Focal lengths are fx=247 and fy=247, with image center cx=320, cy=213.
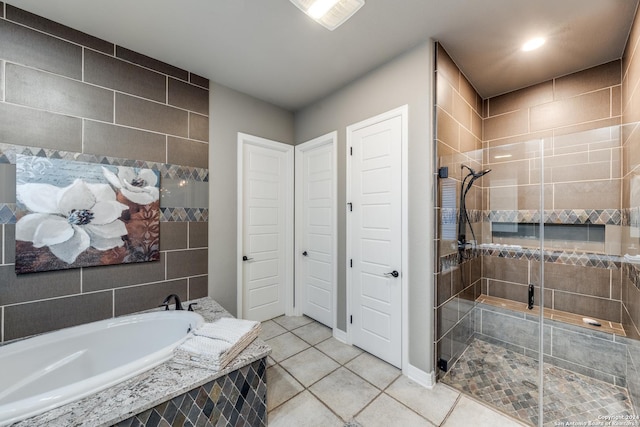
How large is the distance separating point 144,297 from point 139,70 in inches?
77.2

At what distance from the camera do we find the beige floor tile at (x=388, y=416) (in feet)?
5.18

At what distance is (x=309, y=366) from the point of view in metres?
2.17

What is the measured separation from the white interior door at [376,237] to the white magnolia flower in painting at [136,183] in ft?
5.97

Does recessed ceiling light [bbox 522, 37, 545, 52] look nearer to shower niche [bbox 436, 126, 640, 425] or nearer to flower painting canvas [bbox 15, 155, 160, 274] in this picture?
shower niche [bbox 436, 126, 640, 425]

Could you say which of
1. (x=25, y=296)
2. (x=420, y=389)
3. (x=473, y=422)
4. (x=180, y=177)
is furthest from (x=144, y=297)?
(x=473, y=422)

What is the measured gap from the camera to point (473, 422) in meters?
1.58

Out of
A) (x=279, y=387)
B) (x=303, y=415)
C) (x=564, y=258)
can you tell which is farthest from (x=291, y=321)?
(x=564, y=258)

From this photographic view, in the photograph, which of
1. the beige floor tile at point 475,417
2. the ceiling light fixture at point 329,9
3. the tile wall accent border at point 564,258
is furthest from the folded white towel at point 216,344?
the ceiling light fixture at point 329,9

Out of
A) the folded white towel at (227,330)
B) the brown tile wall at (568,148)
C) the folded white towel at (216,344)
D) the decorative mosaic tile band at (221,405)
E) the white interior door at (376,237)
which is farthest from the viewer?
the white interior door at (376,237)

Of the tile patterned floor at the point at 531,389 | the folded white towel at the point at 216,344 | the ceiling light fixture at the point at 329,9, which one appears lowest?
the tile patterned floor at the point at 531,389

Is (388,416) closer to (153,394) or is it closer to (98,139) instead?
(153,394)

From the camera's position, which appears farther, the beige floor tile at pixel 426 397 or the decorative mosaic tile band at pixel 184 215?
the decorative mosaic tile band at pixel 184 215

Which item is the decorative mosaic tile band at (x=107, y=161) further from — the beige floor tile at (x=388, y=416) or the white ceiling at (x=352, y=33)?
the beige floor tile at (x=388, y=416)

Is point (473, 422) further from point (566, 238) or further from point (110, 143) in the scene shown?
point (110, 143)
